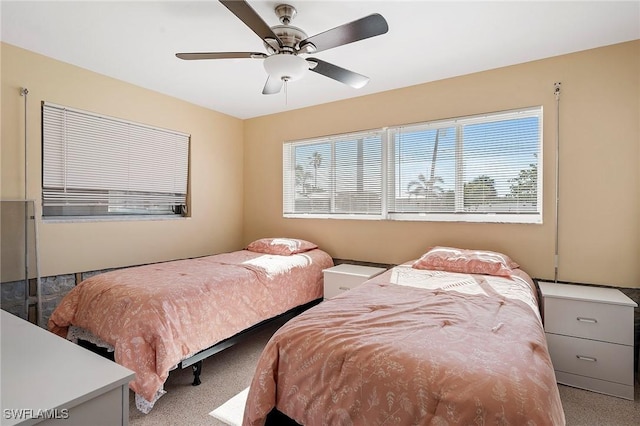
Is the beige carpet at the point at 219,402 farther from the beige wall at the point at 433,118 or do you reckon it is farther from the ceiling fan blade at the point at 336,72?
the ceiling fan blade at the point at 336,72

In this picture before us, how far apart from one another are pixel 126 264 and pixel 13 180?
1169 millimetres

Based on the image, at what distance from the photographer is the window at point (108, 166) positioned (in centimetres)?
285

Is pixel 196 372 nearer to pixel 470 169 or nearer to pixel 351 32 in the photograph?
pixel 351 32

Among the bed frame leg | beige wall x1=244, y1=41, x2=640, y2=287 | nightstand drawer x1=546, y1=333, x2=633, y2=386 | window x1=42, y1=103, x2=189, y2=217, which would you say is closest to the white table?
the bed frame leg

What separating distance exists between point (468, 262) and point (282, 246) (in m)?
1.95

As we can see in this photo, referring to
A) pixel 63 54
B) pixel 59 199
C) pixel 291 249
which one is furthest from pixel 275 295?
pixel 63 54

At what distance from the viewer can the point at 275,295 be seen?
2963mm

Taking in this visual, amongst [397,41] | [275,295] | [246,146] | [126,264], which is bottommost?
[275,295]

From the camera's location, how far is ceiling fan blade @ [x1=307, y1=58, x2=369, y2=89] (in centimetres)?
223

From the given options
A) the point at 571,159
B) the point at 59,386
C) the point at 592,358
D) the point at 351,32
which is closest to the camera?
the point at 59,386

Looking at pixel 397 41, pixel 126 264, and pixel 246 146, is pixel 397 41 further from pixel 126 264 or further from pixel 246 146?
pixel 126 264

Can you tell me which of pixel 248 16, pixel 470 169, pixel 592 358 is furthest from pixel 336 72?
pixel 592 358

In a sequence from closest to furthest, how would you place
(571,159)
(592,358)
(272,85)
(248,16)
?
(248,16), (592,358), (272,85), (571,159)

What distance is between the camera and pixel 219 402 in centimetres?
215
